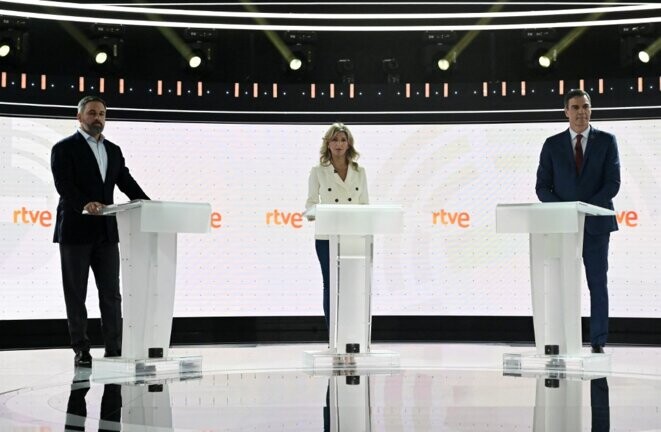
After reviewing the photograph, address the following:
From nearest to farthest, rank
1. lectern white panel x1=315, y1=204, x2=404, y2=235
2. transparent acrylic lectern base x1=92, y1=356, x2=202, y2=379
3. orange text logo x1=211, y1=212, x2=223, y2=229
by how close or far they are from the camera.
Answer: transparent acrylic lectern base x1=92, y1=356, x2=202, y2=379 < lectern white panel x1=315, y1=204, x2=404, y2=235 < orange text logo x1=211, y1=212, x2=223, y2=229

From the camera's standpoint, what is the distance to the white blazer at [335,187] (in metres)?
5.69

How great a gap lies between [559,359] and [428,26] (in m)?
3.67

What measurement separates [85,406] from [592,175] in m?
3.15

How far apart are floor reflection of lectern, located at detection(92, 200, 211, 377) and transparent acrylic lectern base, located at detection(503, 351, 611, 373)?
1770mm

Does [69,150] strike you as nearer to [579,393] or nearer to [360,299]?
[360,299]

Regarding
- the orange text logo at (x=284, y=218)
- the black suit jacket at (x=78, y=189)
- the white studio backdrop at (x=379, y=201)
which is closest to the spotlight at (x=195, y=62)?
the white studio backdrop at (x=379, y=201)

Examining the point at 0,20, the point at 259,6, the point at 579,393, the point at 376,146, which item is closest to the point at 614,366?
the point at 579,393

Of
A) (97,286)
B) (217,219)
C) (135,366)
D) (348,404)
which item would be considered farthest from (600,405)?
(217,219)

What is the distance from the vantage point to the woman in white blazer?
5656 millimetres

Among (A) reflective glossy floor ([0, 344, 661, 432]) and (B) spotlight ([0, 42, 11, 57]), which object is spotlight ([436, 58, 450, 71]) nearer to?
(A) reflective glossy floor ([0, 344, 661, 432])

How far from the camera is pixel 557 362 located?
16.2 feet

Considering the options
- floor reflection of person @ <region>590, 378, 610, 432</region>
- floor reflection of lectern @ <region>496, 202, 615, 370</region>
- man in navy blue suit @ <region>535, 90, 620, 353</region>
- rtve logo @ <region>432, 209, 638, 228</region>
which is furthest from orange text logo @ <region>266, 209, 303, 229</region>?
floor reflection of person @ <region>590, 378, 610, 432</region>

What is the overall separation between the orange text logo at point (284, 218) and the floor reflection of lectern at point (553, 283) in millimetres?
2765

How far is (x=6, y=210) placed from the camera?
7062mm
